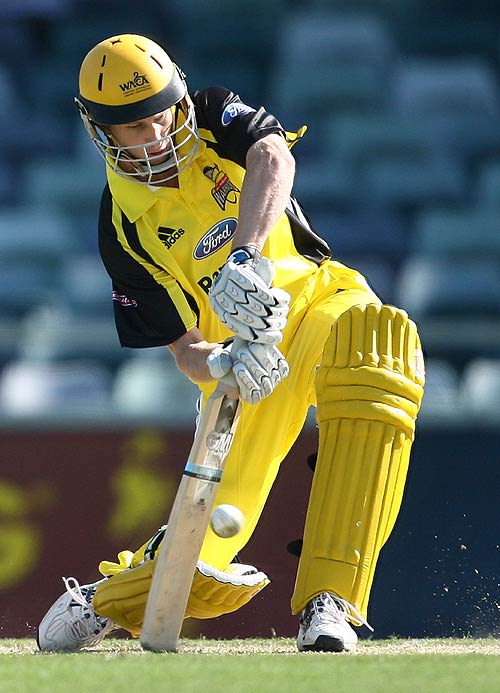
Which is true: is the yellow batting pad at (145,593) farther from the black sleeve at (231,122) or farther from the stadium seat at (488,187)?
the stadium seat at (488,187)

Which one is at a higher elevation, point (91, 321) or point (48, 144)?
point (48, 144)

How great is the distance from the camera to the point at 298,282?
2889mm

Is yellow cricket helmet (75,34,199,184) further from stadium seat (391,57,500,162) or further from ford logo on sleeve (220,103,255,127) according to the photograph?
stadium seat (391,57,500,162)

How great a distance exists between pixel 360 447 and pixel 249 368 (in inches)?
10.8

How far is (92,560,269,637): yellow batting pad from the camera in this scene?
2689 millimetres

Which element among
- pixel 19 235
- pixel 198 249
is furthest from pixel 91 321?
pixel 198 249

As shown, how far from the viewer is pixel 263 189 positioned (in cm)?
262

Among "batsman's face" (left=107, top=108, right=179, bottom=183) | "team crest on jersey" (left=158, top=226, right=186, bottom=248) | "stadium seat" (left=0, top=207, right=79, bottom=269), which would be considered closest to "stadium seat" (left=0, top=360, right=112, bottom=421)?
"stadium seat" (left=0, top=207, right=79, bottom=269)

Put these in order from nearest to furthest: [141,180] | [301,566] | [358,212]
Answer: [301,566], [141,180], [358,212]

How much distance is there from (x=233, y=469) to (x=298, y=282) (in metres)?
0.43

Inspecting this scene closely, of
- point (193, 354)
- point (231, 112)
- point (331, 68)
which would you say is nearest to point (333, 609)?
point (193, 354)

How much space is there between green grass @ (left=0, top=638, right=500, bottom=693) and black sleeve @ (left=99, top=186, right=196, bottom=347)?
28.7 inches

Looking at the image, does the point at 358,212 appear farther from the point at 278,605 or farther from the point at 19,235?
the point at 278,605

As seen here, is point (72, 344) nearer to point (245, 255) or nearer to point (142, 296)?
point (142, 296)
